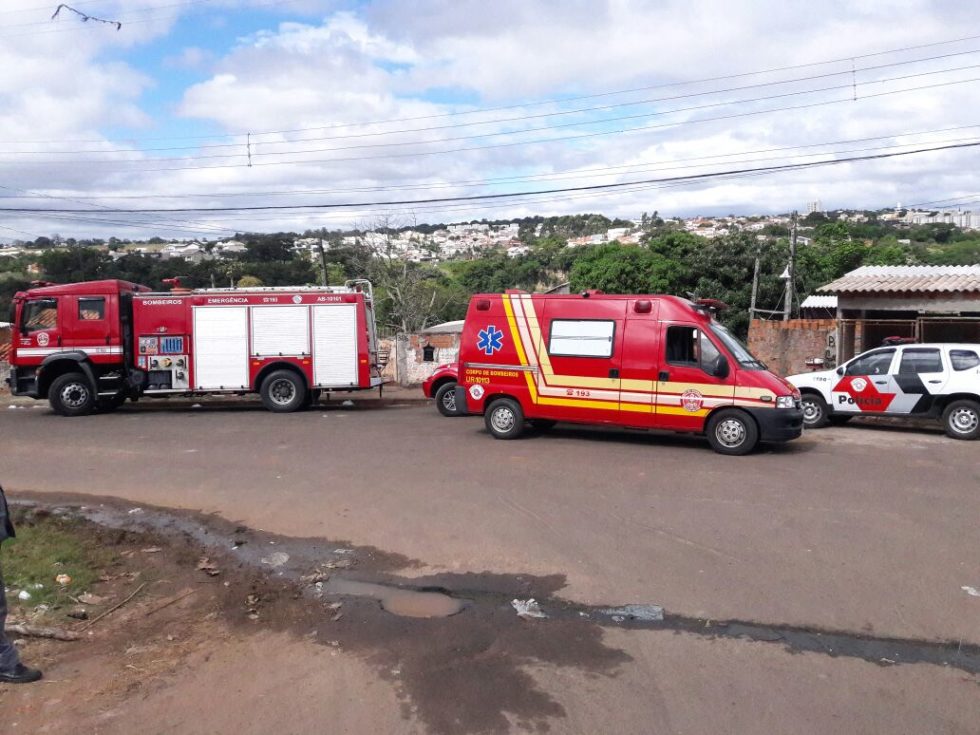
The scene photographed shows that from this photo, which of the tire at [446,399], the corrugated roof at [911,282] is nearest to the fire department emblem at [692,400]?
the tire at [446,399]

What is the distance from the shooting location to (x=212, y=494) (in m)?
9.88

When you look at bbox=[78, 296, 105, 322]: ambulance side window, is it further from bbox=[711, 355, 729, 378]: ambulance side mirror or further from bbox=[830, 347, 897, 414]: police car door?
bbox=[830, 347, 897, 414]: police car door

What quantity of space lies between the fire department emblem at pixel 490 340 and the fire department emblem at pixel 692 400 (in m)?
2.92

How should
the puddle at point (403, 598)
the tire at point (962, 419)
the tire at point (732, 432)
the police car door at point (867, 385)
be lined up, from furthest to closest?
the police car door at point (867, 385)
the tire at point (962, 419)
the tire at point (732, 432)
the puddle at point (403, 598)

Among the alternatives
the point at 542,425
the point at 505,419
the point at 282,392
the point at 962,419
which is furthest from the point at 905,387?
the point at 282,392

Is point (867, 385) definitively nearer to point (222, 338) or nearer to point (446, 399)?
point (446, 399)

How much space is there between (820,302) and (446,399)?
2007cm

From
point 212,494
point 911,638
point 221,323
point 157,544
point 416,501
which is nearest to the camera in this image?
point 911,638

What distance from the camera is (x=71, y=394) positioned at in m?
17.8

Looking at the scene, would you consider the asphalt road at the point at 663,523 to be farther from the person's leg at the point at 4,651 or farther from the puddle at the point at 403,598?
the person's leg at the point at 4,651

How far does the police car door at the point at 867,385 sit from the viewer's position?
44.8ft

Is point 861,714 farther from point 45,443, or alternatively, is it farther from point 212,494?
point 45,443

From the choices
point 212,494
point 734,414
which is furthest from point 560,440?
point 212,494

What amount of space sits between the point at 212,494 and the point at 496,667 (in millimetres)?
5863
